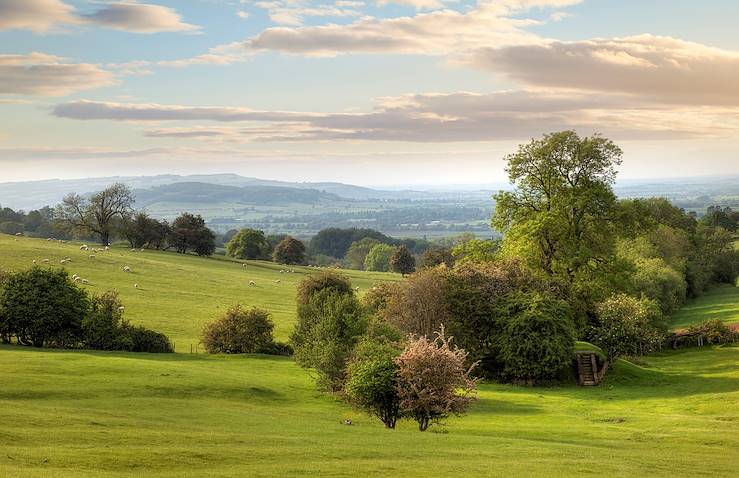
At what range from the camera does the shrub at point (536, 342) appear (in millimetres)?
52906

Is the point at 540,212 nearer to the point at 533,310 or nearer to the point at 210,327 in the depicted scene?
the point at 533,310

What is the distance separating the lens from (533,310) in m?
53.8

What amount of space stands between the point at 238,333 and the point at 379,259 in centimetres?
12354

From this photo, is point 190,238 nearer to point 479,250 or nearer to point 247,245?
point 247,245

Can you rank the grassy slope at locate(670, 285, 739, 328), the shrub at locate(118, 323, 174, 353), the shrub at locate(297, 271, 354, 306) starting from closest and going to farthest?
1. the shrub at locate(118, 323, 174, 353)
2. the shrub at locate(297, 271, 354, 306)
3. the grassy slope at locate(670, 285, 739, 328)

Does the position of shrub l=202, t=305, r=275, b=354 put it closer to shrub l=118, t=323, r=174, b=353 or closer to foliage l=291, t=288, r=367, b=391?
shrub l=118, t=323, r=174, b=353

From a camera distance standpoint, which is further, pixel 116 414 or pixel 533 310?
pixel 533 310

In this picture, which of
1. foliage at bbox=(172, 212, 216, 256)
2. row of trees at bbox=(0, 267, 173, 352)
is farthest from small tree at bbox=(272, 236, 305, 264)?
row of trees at bbox=(0, 267, 173, 352)

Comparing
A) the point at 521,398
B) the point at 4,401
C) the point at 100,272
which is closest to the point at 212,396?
the point at 4,401

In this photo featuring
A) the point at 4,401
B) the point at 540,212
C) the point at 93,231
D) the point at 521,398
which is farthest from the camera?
the point at 93,231

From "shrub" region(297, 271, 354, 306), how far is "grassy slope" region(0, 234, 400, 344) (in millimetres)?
4690

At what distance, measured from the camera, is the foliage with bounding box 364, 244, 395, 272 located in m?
182

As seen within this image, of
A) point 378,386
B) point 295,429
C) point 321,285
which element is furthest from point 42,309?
point 378,386

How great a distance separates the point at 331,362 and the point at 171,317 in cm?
3405
